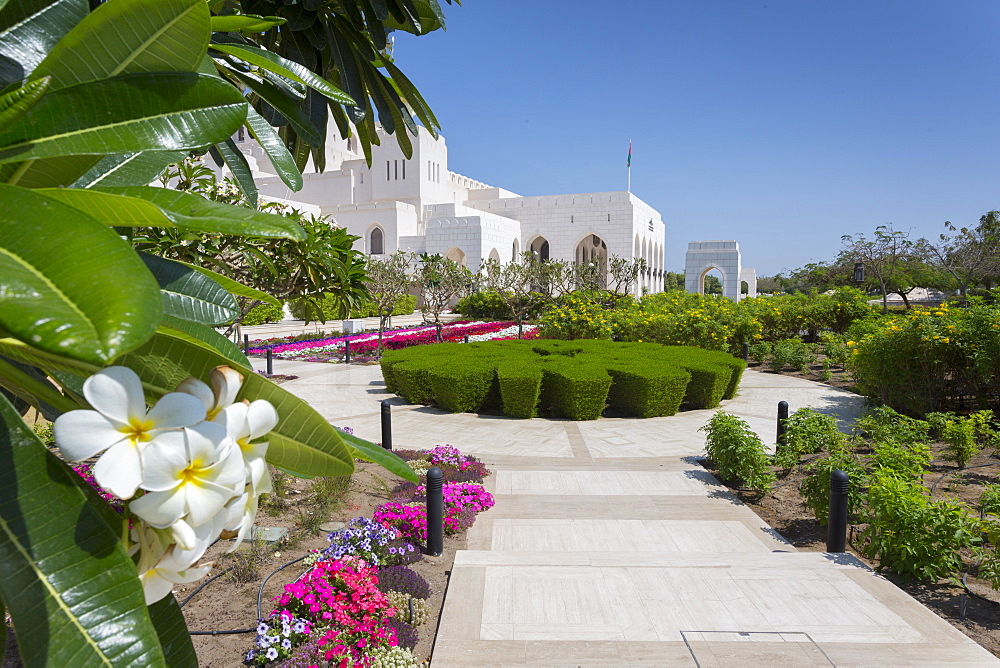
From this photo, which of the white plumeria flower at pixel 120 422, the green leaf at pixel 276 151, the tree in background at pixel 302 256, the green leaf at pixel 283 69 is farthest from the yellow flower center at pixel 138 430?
the tree in background at pixel 302 256

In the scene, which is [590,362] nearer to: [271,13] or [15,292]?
[271,13]

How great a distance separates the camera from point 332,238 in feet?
14.1

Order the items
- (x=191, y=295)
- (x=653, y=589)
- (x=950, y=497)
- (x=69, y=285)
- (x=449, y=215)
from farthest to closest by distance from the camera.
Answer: (x=449, y=215), (x=950, y=497), (x=653, y=589), (x=191, y=295), (x=69, y=285)

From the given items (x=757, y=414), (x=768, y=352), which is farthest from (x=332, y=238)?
(x=768, y=352)

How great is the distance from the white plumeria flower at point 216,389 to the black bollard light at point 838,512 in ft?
14.9

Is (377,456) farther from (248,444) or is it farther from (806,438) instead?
(806,438)

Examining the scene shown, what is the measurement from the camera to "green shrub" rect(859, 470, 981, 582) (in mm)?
3643

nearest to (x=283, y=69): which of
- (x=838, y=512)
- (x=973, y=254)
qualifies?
(x=838, y=512)

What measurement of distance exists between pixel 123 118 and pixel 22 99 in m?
0.10

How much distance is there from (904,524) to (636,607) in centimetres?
198

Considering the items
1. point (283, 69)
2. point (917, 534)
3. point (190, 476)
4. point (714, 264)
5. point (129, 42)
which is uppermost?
point (714, 264)

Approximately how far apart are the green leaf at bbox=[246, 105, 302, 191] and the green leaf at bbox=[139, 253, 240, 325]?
43 centimetres

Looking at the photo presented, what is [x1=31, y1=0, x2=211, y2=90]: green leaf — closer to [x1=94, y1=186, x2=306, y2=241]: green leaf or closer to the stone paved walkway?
[x1=94, y1=186, x2=306, y2=241]: green leaf

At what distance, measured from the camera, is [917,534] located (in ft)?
12.2
